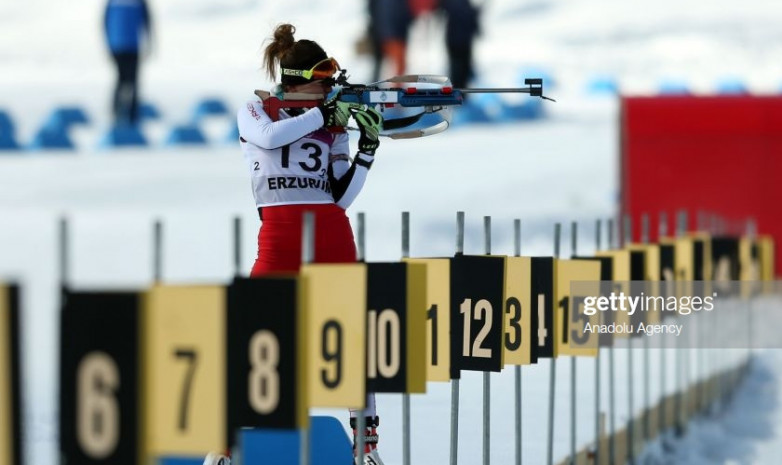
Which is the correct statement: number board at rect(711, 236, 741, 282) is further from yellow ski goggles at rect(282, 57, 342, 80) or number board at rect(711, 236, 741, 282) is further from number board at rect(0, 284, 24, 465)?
number board at rect(0, 284, 24, 465)

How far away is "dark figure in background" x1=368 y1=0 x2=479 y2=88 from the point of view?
72.3 ft

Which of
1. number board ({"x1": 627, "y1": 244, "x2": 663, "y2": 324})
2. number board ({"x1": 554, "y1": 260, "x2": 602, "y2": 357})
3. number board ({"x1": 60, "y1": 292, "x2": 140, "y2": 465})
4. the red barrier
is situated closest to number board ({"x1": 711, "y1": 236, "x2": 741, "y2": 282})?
number board ({"x1": 627, "y1": 244, "x2": 663, "y2": 324})

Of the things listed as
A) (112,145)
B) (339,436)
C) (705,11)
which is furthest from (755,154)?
(705,11)

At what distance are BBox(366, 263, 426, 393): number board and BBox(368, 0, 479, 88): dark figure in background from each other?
16993mm

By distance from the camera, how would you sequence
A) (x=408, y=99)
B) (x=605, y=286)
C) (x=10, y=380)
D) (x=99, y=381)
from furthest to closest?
(x=605, y=286) → (x=408, y=99) → (x=99, y=381) → (x=10, y=380)

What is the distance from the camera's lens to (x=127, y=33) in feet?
63.8

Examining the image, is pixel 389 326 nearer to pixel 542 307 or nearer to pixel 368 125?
pixel 368 125

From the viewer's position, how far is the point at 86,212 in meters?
16.5

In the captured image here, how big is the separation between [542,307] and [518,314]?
0.33 m

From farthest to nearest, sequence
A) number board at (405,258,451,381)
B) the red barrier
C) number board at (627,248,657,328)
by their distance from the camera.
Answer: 1. the red barrier
2. number board at (627,248,657,328)
3. number board at (405,258,451,381)

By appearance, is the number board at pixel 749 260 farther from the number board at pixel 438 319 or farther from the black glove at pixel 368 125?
the number board at pixel 438 319

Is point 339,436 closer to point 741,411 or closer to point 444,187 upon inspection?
point 741,411

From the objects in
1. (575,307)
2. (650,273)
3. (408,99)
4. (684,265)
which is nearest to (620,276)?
(650,273)

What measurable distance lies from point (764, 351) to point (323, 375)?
27.3 feet
